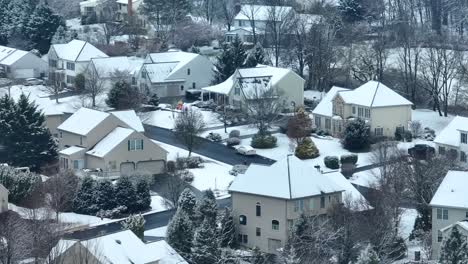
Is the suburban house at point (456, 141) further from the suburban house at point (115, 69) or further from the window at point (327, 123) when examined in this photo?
the suburban house at point (115, 69)

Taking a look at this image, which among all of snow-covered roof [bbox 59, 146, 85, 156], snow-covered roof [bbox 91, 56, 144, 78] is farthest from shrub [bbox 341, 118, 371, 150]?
snow-covered roof [bbox 91, 56, 144, 78]

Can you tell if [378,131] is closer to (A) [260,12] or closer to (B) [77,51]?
(B) [77,51]

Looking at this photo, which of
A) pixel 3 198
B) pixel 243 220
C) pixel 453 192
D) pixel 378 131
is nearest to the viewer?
pixel 453 192

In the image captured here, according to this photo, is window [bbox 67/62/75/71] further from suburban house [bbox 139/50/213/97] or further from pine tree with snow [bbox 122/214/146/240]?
pine tree with snow [bbox 122/214/146/240]

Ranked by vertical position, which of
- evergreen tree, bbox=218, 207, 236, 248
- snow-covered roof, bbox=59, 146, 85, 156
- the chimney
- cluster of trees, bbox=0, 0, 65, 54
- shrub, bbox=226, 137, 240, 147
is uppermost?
the chimney

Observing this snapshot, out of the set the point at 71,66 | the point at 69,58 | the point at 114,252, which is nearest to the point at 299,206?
the point at 114,252

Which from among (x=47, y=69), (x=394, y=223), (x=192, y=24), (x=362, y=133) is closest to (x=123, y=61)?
(x=47, y=69)

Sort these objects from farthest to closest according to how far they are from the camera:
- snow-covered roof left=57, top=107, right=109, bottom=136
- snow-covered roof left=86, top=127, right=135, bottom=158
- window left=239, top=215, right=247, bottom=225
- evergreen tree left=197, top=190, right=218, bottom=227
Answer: snow-covered roof left=57, top=107, right=109, bottom=136 < snow-covered roof left=86, top=127, right=135, bottom=158 < window left=239, top=215, right=247, bottom=225 < evergreen tree left=197, top=190, right=218, bottom=227
